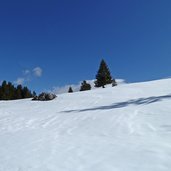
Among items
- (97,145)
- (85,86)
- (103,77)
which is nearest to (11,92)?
(85,86)

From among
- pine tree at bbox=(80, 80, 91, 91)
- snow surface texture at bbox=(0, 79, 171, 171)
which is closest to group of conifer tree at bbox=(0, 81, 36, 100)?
pine tree at bbox=(80, 80, 91, 91)

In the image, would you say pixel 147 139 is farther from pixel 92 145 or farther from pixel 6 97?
pixel 6 97

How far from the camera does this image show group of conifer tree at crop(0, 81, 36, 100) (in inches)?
2720

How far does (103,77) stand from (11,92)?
35.5 m

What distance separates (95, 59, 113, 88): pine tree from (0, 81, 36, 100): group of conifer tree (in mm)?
30710

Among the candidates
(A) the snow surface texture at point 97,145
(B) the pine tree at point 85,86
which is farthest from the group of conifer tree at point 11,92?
(A) the snow surface texture at point 97,145

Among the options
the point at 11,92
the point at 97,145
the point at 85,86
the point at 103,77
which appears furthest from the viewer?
the point at 11,92

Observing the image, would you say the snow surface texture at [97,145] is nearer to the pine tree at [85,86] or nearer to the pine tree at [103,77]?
the pine tree at [103,77]

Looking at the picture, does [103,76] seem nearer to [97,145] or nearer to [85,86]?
[85,86]

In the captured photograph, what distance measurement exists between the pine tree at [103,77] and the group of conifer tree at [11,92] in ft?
101

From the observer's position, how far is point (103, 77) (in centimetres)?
4997

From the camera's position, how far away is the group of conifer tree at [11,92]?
2720 inches

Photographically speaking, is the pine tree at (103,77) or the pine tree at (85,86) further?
the pine tree at (85,86)

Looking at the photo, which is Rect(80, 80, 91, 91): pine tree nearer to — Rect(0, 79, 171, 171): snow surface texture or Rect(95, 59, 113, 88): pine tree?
Rect(95, 59, 113, 88): pine tree
